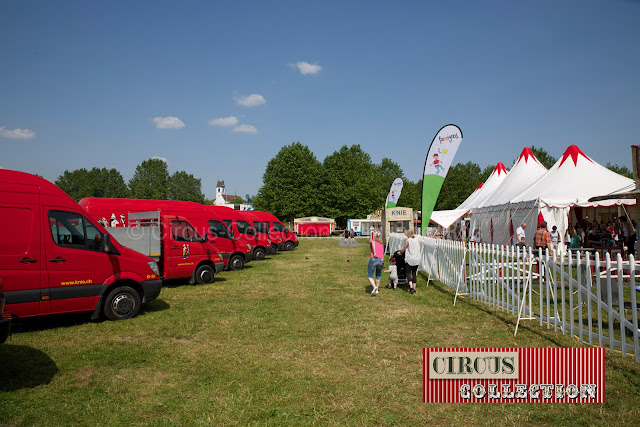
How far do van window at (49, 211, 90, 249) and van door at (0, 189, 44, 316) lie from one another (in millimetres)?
233

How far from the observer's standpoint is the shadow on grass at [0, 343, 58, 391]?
4602mm

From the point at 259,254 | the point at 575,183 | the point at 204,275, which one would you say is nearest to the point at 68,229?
the point at 204,275

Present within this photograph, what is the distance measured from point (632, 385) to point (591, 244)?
1579 cm

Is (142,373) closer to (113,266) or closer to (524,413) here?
(113,266)

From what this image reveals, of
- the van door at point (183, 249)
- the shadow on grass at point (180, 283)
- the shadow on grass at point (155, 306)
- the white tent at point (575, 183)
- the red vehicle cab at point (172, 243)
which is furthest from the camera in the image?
the white tent at point (575, 183)

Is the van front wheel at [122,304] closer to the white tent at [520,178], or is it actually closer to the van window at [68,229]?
the van window at [68,229]

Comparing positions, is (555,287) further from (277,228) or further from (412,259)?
(277,228)

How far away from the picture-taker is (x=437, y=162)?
41.7 ft

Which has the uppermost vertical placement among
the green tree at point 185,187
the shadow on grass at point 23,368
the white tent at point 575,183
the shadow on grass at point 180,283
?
the green tree at point 185,187

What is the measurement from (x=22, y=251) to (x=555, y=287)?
320 inches

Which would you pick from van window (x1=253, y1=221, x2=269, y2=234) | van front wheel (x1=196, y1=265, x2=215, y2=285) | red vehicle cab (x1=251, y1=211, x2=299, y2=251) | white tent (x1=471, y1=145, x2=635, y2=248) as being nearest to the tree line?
red vehicle cab (x1=251, y1=211, x2=299, y2=251)

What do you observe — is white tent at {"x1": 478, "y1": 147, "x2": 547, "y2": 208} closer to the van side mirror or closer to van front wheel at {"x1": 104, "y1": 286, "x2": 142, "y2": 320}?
van front wheel at {"x1": 104, "y1": 286, "x2": 142, "y2": 320}

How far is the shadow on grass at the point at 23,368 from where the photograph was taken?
15.1 feet

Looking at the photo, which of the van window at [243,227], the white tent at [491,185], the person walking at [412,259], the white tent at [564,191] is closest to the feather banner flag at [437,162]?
the person walking at [412,259]
